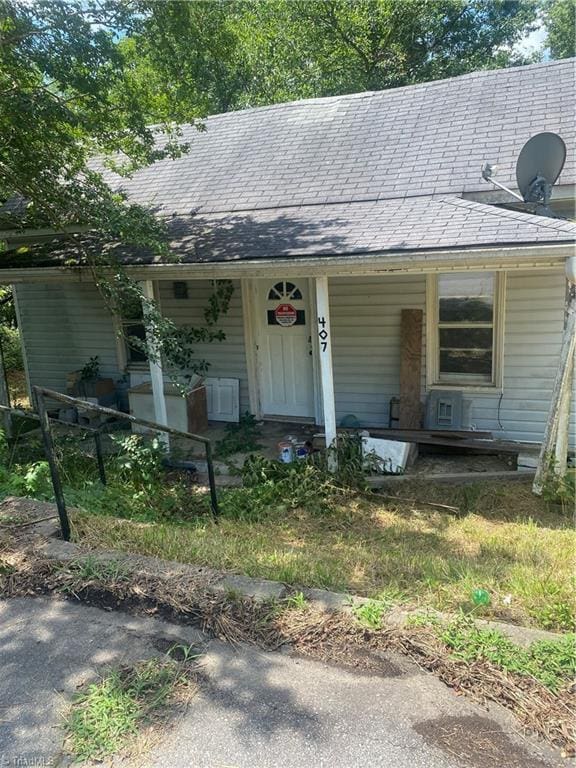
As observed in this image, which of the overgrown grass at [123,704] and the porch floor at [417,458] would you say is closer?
the overgrown grass at [123,704]

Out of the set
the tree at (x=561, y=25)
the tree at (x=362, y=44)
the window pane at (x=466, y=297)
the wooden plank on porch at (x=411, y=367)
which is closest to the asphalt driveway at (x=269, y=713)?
the wooden plank on porch at (x=411, y=367)

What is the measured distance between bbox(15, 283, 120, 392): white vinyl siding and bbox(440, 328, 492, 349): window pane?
5624 millimetres

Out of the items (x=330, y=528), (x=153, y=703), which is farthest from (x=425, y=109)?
(x=153, y=703)

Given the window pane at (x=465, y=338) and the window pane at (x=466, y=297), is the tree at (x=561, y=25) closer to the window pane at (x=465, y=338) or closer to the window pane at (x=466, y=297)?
the window pane at (x=466, y=297)

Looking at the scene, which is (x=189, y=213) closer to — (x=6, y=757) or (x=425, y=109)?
(x=425, y=109)

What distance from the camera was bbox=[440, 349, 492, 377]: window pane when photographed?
7.05 metres

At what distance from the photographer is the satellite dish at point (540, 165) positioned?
5.96 metres

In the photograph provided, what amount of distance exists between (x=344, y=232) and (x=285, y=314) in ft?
7.09

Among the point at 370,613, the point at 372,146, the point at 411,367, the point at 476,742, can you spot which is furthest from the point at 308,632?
the point at 372,146

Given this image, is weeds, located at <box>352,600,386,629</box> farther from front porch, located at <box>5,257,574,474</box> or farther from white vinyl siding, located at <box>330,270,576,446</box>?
white vinyl siding, located at <box>330,270,576,446</box>

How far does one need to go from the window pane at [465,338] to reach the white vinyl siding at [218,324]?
3.09 m

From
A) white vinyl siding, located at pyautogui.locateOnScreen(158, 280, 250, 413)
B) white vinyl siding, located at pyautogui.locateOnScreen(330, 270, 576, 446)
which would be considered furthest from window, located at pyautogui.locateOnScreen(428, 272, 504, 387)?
white vinyl siding, located at pyautogui.locateOnScreen(158, 280, 250, 413)

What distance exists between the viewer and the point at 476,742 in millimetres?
1898

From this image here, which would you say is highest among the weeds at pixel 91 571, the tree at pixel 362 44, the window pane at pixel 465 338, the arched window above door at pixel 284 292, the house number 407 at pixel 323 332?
the tree at pixel 362 44
